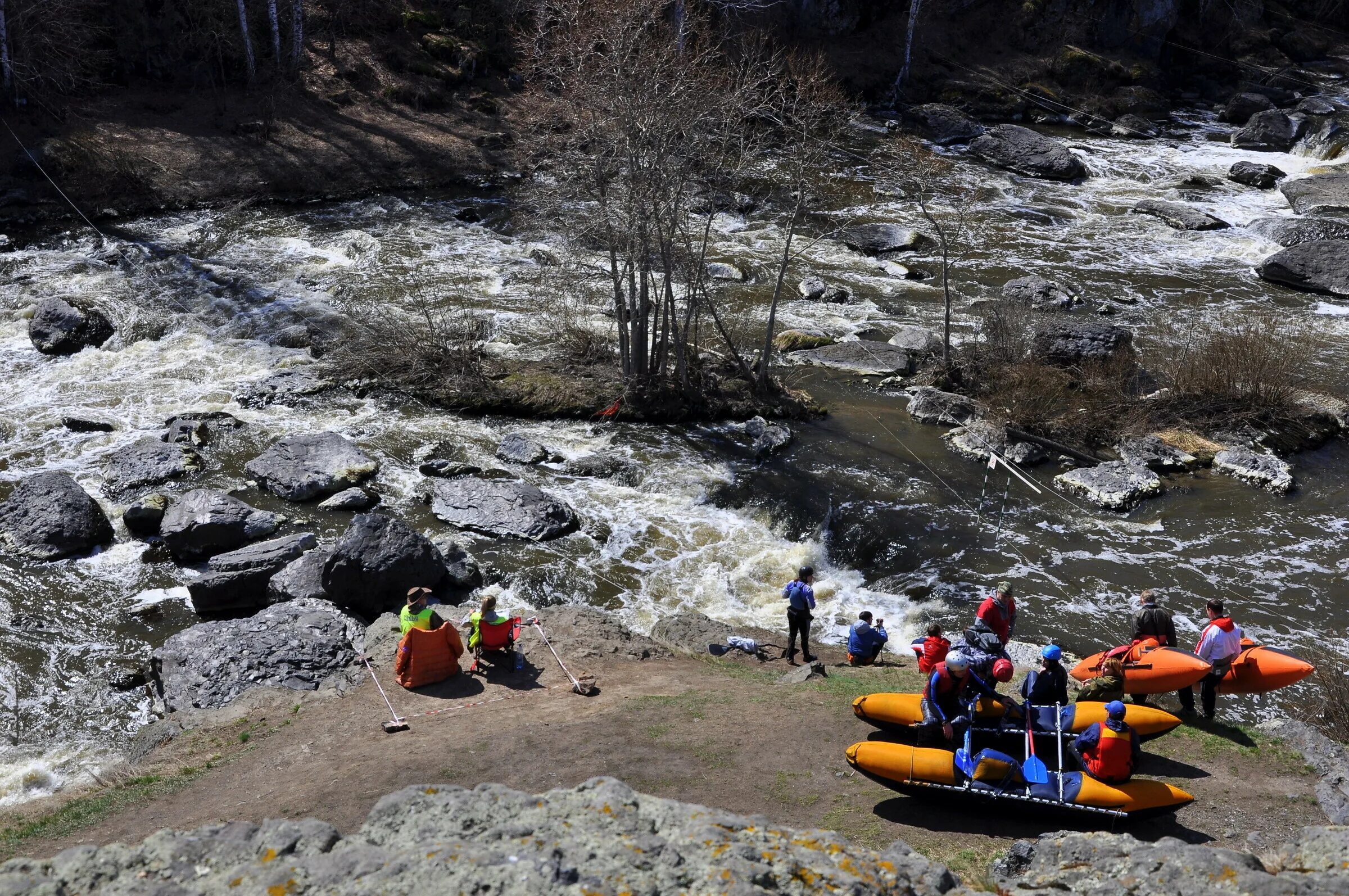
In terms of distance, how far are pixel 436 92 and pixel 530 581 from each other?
27133 mm

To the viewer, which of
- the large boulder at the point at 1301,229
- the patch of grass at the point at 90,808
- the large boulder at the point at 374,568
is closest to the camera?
the patch of grass at the point at 90,808

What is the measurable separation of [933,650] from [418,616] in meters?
5.65

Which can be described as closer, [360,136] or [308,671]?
[308,671]

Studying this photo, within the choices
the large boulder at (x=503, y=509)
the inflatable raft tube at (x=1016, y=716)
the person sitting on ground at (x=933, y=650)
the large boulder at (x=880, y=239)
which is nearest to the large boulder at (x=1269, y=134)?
the large boulder at (x=880, y=239)

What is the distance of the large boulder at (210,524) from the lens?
50.3 feet

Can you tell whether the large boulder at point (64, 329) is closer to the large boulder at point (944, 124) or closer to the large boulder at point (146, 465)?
the large boulder at point (146, 465)

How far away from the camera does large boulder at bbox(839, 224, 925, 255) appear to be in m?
28.4

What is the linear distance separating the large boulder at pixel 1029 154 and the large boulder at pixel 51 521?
3049 cm

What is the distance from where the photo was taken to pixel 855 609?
14836 mm

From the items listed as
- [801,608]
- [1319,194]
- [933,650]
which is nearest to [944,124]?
[1319,194]

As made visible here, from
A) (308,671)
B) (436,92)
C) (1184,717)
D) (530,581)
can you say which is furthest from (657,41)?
(436,92)

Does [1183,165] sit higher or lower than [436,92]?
lower

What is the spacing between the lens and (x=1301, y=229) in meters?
28.7

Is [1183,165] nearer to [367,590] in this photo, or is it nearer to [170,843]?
[367,590]
